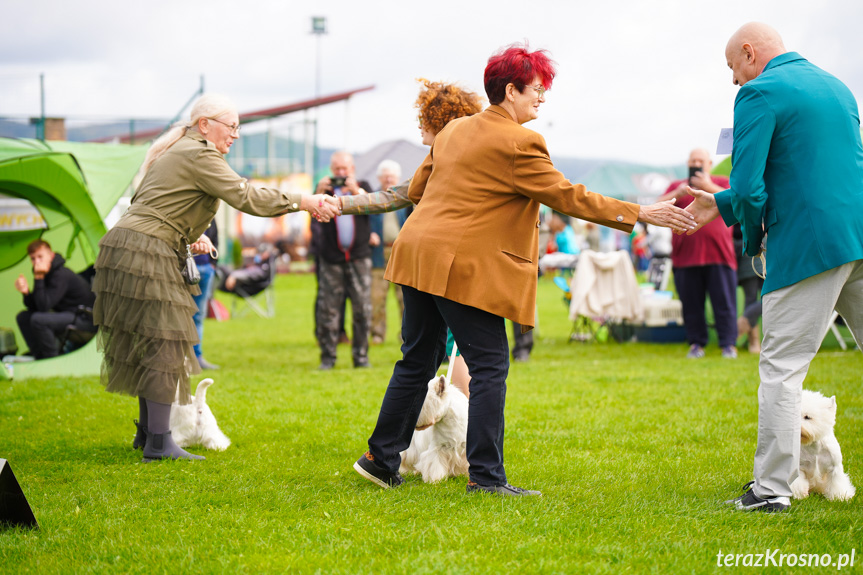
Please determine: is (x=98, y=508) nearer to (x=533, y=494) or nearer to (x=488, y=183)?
(x=533, y=494)

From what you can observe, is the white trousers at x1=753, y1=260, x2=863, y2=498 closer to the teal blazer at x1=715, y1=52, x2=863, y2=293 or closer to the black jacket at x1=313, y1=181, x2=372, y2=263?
the teal blazer at x1=715, y1=52, x2=863, y2=293

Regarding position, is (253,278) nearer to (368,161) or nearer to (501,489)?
(368,161)

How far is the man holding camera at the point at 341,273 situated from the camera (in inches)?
312

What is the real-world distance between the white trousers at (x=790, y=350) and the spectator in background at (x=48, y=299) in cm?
666

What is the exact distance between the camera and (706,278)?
8578mm

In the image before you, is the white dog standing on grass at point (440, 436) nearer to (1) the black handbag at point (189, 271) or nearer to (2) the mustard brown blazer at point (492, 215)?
(2) the mustard brown blazer at point (492, 215)

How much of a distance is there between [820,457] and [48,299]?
6866 mm

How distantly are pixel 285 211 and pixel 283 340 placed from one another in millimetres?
7054

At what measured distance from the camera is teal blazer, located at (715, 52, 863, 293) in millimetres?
3047

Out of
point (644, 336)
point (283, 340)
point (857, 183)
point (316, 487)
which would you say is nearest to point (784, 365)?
point (857, 183)

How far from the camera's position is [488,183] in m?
3.31

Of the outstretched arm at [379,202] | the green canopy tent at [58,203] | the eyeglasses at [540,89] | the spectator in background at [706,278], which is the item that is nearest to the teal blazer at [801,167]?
the eyeglasses at [540,89]

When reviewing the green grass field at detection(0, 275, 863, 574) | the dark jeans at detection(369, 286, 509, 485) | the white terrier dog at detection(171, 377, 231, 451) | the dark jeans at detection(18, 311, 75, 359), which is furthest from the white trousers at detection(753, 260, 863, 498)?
the dark jeans at detection(18, 311, 75, 359)

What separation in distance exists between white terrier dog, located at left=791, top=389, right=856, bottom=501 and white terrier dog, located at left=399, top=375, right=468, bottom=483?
145cm
